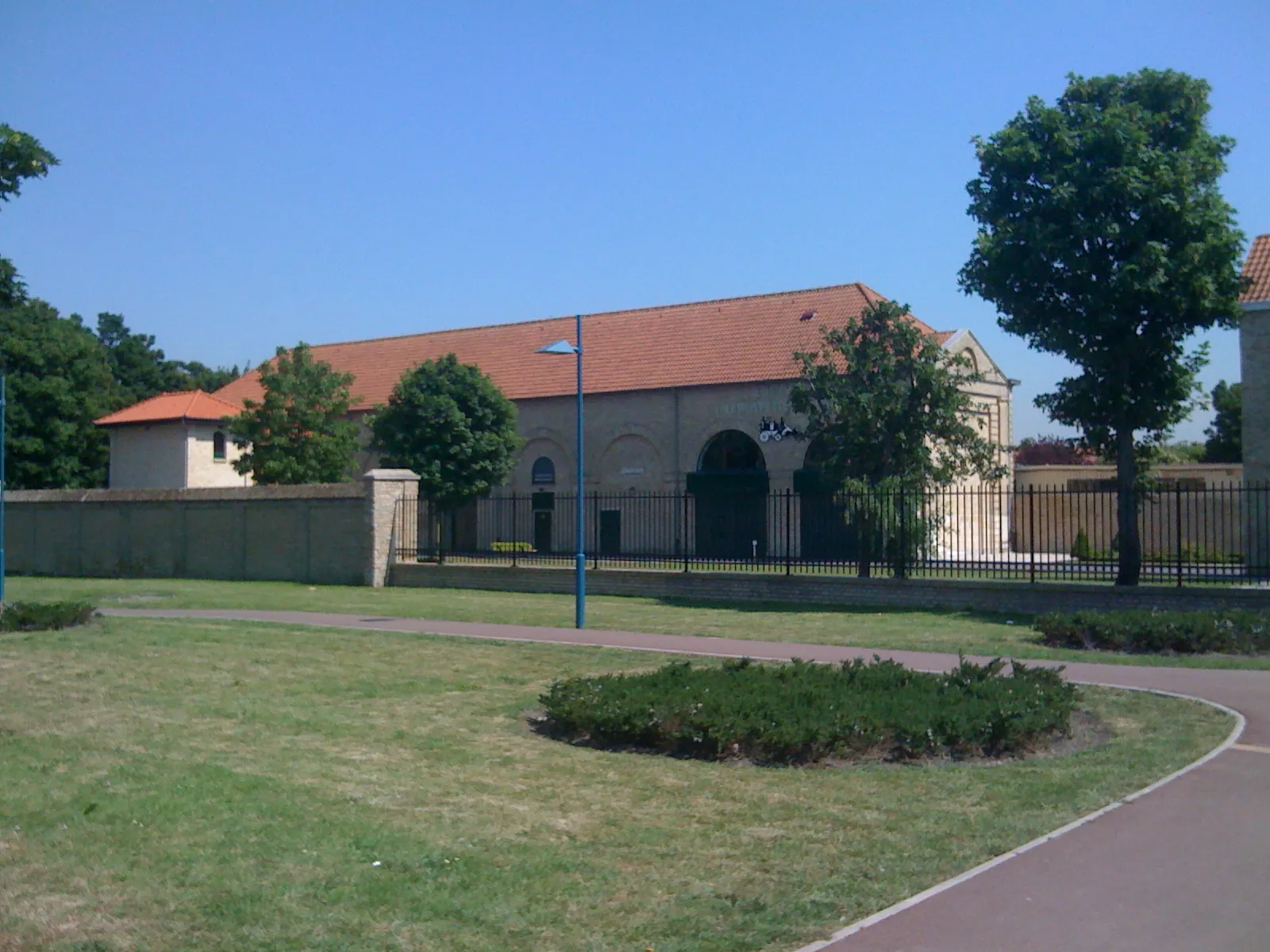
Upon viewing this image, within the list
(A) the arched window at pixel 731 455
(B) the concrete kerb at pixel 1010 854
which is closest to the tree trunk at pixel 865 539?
(B) the concrete kerb at pixel 1010 854

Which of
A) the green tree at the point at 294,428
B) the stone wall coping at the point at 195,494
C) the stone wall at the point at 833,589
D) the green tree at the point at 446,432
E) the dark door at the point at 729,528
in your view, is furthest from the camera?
the green tree at the point at 294,428

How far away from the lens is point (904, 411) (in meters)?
→ 24.4

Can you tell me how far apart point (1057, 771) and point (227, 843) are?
565cm

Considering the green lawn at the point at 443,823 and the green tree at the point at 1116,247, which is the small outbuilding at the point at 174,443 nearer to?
the green tree at the point at 1116,247

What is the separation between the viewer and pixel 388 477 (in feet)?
98.8

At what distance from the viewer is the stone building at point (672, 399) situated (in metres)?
42.9

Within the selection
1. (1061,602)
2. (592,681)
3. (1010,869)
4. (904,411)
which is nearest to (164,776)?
(592,681)

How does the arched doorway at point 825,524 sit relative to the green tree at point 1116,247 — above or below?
below

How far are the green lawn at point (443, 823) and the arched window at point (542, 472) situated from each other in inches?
1427

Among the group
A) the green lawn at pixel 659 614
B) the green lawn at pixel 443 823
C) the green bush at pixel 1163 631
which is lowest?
the green lawn at pixel 443 823

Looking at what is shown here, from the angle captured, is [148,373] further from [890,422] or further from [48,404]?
[890,422]

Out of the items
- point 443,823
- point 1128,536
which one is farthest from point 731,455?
point 443,823

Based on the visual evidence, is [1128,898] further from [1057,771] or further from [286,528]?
[286,528]

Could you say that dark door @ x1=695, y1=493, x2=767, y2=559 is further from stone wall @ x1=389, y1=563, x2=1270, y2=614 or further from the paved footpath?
the paved footpath
